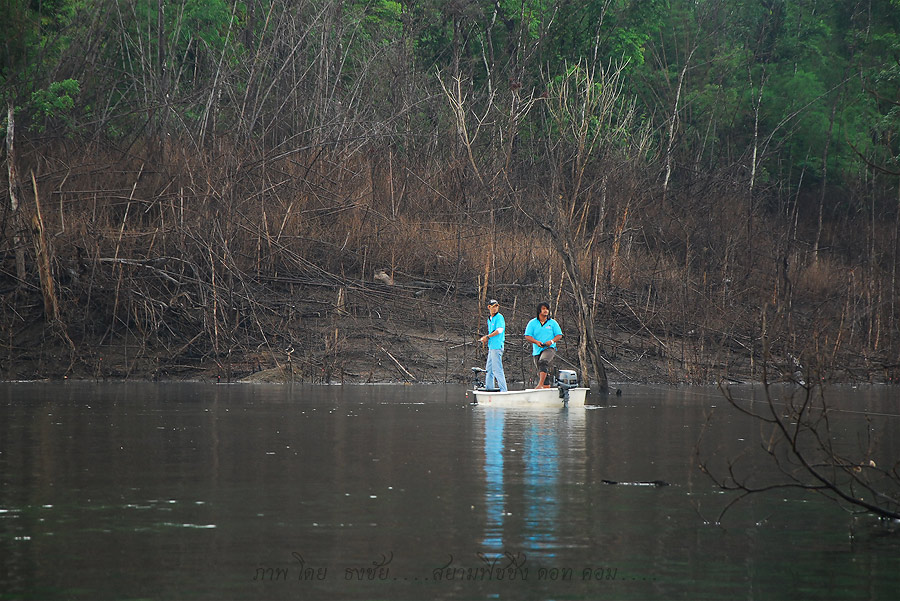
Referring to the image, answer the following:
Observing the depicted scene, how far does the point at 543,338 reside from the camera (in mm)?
25469

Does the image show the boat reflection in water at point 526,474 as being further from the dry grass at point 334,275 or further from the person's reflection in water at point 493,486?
the dry grass at point 334,275

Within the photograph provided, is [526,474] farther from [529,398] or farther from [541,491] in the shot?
[529,398]

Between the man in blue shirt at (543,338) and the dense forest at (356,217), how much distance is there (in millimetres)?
3121

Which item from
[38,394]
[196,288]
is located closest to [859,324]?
[196,288]

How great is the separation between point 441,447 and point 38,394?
1319 centimetres

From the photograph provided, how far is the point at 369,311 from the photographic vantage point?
35531 millimetres

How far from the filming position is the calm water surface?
7918mm

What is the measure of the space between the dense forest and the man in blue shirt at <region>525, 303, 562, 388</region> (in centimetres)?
312

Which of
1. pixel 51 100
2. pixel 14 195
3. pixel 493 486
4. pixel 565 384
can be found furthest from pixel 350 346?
pixel 493 486

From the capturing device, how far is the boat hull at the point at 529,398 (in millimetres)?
24531

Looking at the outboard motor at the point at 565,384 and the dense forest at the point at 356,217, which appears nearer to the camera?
the outboard motor at the point at 565,384

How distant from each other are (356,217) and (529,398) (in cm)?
1362

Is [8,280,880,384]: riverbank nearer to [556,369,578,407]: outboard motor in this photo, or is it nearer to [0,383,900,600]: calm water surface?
[556,369,578,407]: outboard motor

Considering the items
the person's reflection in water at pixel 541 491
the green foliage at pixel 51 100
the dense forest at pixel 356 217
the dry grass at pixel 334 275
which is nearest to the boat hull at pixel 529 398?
the dense forest at pixel 356 217
